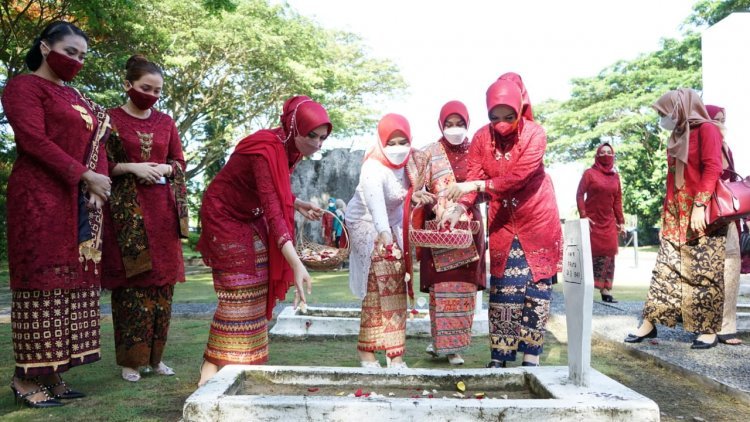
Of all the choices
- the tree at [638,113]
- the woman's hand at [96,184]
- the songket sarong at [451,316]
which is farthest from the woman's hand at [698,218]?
the tree at [638,113]

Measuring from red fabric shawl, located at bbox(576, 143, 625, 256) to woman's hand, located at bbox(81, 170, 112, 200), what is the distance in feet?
20.0

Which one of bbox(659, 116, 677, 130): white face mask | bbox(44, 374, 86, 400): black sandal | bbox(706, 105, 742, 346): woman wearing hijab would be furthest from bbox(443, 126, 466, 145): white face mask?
bbox(44, 374, 86, 400): black sandal

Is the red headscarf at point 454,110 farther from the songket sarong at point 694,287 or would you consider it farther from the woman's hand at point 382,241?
the songket sarong at point 694,287

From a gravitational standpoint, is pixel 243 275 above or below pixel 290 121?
below

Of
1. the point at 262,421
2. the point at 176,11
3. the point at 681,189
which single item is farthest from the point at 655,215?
the point at 262,421

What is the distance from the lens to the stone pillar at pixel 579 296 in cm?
260

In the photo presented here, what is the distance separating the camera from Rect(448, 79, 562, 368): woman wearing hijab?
3803mm

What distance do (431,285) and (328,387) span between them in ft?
4.70

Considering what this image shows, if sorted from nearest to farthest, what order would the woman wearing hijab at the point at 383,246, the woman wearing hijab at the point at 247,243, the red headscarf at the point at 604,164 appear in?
1. the woman wearing hijab at the point at 247,243
2. the woman wearing hijab at the point at 383,246
3. the red headscarf at the point at 604,164

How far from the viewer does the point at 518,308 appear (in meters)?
3.88

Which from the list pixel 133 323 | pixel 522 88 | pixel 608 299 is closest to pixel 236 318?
pixel 133 323

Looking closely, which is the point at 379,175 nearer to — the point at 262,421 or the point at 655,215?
the point at 262,421

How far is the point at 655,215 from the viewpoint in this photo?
2706 cm

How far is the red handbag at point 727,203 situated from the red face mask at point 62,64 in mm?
4266
